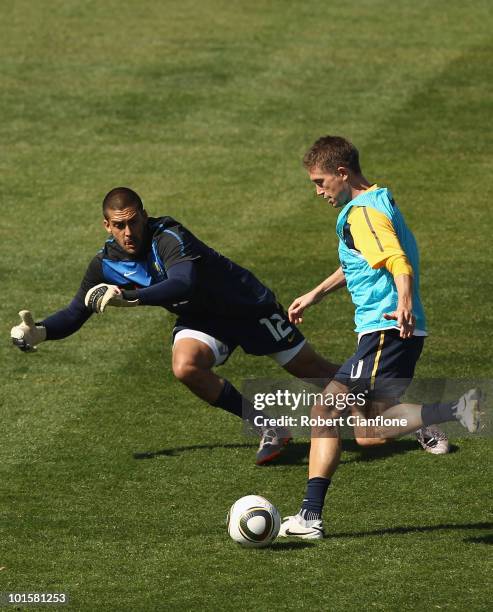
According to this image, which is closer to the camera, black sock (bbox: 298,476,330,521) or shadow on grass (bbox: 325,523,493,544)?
black sock (bbox: 298,476,330,521)

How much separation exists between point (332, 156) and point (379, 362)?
4.57 ft

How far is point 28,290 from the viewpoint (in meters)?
14.3

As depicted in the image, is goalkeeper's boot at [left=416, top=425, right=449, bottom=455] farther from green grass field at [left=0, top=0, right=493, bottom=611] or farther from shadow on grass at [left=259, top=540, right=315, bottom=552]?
shadow on grass at [left=259, top=540, right=315, bottom=552]

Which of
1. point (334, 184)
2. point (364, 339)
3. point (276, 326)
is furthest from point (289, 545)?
point (334, 184)

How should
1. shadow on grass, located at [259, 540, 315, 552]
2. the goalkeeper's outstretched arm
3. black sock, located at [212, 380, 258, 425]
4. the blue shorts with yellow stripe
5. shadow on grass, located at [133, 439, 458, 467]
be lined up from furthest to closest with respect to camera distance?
shadow on grass, located at [133, 439, 458, 467], black sock, located at [212, 380, 258, 425], the goalkeeper's outstretched arm, the blue shorts with yellow stripe, shadow on grass, located at [259, 540, 315, 552]

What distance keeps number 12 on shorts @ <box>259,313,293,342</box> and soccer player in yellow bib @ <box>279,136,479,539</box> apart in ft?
5.25

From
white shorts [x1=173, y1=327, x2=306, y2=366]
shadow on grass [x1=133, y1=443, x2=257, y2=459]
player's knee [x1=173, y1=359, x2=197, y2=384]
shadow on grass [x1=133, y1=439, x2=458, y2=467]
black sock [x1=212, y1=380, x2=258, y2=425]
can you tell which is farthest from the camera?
shadow on grass [x1=133, y1=443, x2=257, y2=459]

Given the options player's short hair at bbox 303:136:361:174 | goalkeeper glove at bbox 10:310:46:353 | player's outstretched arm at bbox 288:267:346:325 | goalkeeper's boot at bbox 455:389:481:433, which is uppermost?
player's short hair at bbox 303:136:361:174

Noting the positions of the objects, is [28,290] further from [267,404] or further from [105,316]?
[267,404]

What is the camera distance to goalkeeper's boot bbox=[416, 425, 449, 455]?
33.4ft

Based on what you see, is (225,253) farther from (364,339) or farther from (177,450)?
(364,339)

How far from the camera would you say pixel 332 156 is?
8516mm

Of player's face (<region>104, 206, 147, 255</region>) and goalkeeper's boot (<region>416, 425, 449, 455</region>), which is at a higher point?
player's face (<region>104, 206, 147, 255</region>)

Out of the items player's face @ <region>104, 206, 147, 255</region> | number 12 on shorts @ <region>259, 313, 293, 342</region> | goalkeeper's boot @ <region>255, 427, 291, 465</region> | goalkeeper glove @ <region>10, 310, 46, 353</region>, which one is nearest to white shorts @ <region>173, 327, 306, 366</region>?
number 12 on shorts @ <region>259, 313, 293, 342</region>
